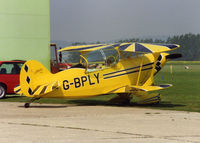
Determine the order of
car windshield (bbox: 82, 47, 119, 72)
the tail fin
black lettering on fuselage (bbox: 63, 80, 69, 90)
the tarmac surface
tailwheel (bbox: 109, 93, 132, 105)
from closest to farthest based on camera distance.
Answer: the tarmac surface → the tail fin → black lettering on fuselage (bbox: 63, 80, 69, 90) → car windshield (bbox: 82, 47, 119, 72) → tailwheel (bbox: 109, 93, 132, 105)

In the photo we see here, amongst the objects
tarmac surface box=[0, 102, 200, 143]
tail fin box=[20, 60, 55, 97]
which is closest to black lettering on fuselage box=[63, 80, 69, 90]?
tail fin box=[20, 60, 55, 97]

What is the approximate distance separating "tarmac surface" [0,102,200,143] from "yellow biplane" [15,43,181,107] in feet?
2.57

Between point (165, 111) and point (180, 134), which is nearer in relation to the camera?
point (180, 134)

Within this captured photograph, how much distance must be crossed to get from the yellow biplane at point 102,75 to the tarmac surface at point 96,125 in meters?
0.78

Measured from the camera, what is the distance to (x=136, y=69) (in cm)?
1638

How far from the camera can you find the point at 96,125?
429 inches

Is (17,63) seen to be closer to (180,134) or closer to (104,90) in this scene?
(104,90)

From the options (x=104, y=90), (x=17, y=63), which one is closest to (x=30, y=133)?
(x=104, y=90)

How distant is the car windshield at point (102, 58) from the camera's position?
15914mm

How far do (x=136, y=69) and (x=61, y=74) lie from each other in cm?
302

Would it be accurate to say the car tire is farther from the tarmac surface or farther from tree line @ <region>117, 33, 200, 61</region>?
tree line @ <region>117, 33, 200, 61</region>

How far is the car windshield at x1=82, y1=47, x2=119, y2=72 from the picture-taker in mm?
15914

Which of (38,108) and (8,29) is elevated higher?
(8,29)

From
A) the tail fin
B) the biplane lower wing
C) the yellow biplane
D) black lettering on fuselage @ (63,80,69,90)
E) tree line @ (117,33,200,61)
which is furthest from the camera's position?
tree line @ (117,33,200,61)
